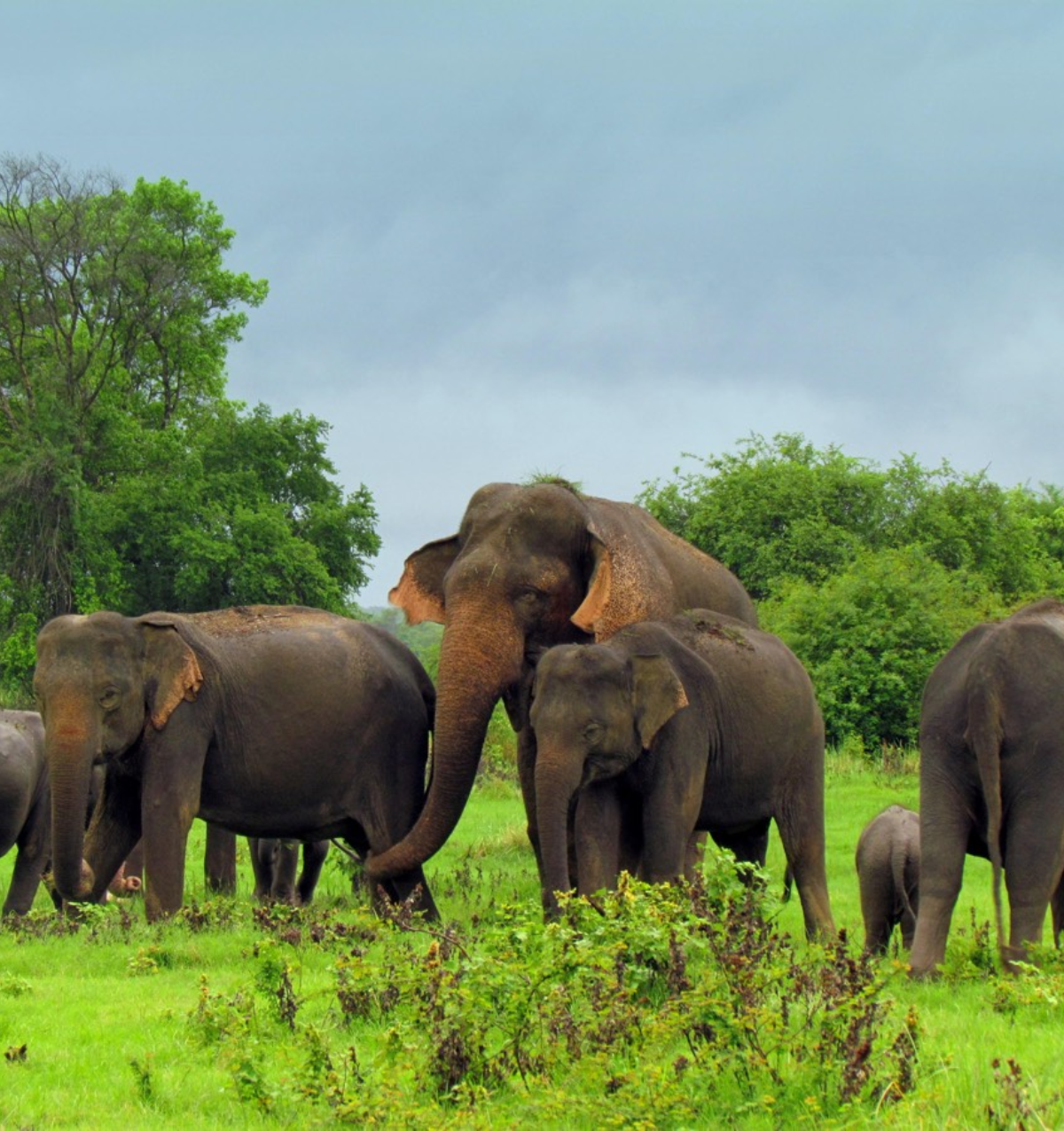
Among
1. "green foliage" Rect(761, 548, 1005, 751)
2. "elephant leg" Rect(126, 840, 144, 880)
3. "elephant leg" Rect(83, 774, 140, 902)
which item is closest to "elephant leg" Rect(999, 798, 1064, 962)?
"elephant leg" Rect(83, 774, 140, 902)

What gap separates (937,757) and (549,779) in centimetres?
218

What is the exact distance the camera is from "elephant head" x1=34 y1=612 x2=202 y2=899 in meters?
11.0

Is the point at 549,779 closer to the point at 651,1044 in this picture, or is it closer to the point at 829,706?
the point at 651,1044

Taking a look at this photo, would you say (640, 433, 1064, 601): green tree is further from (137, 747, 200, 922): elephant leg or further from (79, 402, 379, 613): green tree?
(137, 747, 200, 922): elephant leg

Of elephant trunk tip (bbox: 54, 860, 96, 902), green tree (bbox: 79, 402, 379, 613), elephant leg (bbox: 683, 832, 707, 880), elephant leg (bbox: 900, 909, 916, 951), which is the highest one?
green tree (bbox: 79, 402, 379, 613)

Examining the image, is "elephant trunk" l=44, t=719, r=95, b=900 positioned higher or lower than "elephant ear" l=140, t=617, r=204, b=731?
lower

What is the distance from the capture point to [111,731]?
37.8 feet

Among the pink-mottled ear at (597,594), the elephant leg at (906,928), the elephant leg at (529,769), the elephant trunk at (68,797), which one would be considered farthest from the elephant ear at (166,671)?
the elephant leg at (906,928)

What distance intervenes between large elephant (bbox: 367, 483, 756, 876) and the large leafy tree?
1298 inches

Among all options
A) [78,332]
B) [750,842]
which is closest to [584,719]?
[750,842]

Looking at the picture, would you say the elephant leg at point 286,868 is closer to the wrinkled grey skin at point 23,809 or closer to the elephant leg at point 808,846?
the wrinkled grey skin at point 23,809

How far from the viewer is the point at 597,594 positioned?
38.3 ft

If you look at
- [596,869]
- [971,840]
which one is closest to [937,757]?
[971,840]

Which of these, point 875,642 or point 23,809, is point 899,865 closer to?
point 23,809
